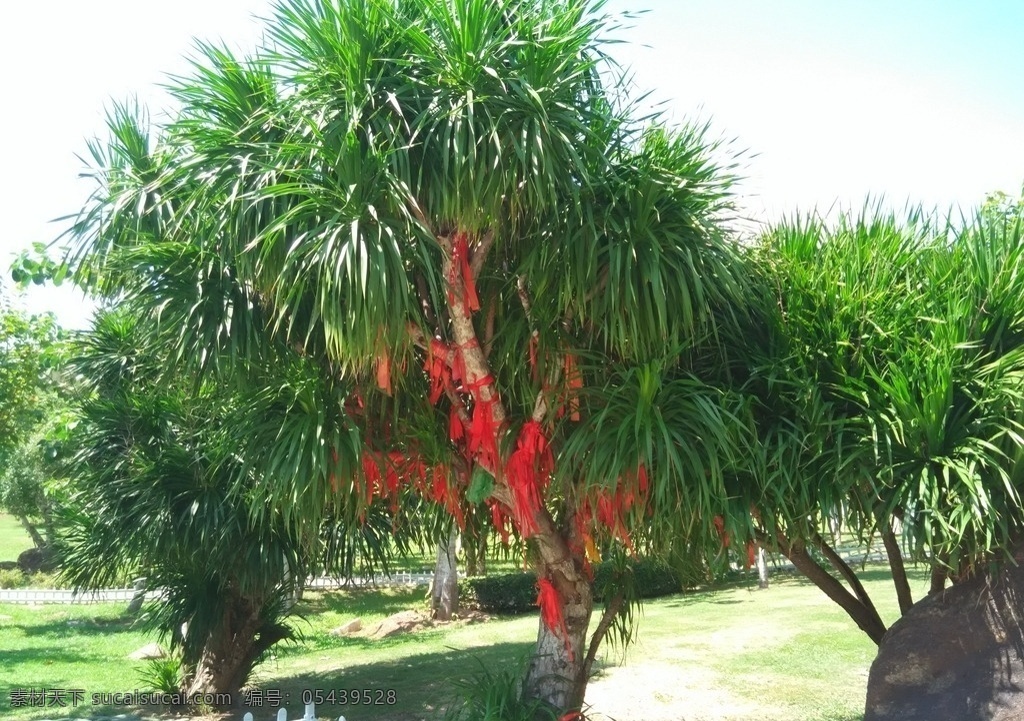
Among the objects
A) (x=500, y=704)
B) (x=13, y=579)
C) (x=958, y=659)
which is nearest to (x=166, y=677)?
(x=500, y=704)

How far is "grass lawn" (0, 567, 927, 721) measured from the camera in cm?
973

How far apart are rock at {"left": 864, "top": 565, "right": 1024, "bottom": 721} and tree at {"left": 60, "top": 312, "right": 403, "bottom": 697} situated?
459 centimetres

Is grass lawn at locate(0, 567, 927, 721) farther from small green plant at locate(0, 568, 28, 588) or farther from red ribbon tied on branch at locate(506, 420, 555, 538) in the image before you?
small green plant at locate(0, 568, 28, 588)

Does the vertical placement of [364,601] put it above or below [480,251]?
below

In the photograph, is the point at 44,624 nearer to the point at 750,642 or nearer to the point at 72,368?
the point at 72,368

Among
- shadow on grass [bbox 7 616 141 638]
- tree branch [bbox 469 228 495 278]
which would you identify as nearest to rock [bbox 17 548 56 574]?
shadow on grass [bbox 7 616 141 638]

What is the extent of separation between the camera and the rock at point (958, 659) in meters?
5.52

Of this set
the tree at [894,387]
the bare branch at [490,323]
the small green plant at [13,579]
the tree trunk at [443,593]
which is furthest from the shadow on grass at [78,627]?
the tree at [894,387]

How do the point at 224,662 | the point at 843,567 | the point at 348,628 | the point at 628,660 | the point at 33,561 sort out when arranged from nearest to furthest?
the point at 843,567, the point at 224,662, the point at 628,660, the point at 348,628, the point at 33,561

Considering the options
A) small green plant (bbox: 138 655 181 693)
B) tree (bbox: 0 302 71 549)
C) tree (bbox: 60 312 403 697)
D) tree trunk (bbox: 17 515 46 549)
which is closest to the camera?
tree (bbox: 60 312 403 697)

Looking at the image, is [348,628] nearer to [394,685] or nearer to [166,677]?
[394,685]

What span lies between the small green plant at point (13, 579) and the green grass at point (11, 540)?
6836 millimetres

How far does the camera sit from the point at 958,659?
5.79m

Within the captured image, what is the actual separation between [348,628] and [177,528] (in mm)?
10343
